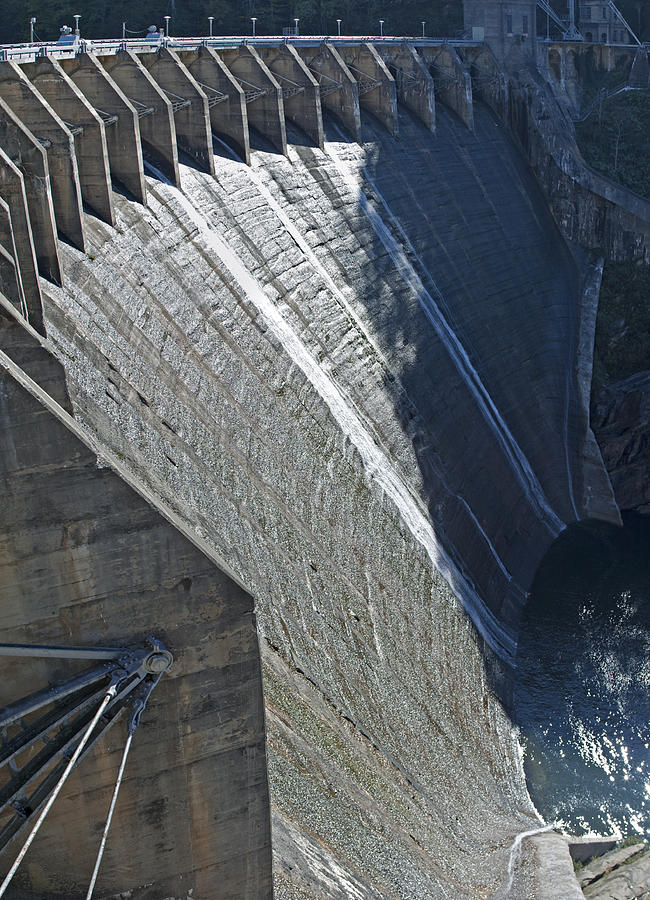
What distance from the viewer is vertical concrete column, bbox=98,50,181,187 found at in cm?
2902

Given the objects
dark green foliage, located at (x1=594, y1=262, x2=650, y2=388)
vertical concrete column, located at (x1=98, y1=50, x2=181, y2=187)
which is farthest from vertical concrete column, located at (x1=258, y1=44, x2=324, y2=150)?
dark green foliage, located at (x1=594, y1=262, x2=650, y2=388)

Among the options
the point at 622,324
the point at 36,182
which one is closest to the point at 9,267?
the point at 36,182

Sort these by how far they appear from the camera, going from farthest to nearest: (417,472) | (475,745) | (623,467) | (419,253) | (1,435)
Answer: (623,467) < (419,253) < (417,472) < (475,745) < (1,435)

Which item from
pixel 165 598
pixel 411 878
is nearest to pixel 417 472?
pixel 411 878

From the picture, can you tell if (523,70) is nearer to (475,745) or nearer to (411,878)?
(475,745)

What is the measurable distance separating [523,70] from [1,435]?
3998cm

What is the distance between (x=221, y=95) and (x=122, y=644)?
2232cm

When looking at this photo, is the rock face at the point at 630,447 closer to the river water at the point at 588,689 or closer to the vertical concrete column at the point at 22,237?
the river water at the point at 588,689

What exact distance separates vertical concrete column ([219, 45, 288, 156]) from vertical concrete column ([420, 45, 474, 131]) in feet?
41.7

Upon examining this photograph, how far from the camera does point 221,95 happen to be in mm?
33062

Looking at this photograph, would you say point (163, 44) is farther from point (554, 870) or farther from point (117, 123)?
point (554, 870)

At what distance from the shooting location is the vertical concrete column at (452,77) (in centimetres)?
4616

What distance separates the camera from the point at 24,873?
590 inches

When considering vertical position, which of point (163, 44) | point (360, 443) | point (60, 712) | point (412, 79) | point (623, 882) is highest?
point (163, 44)
